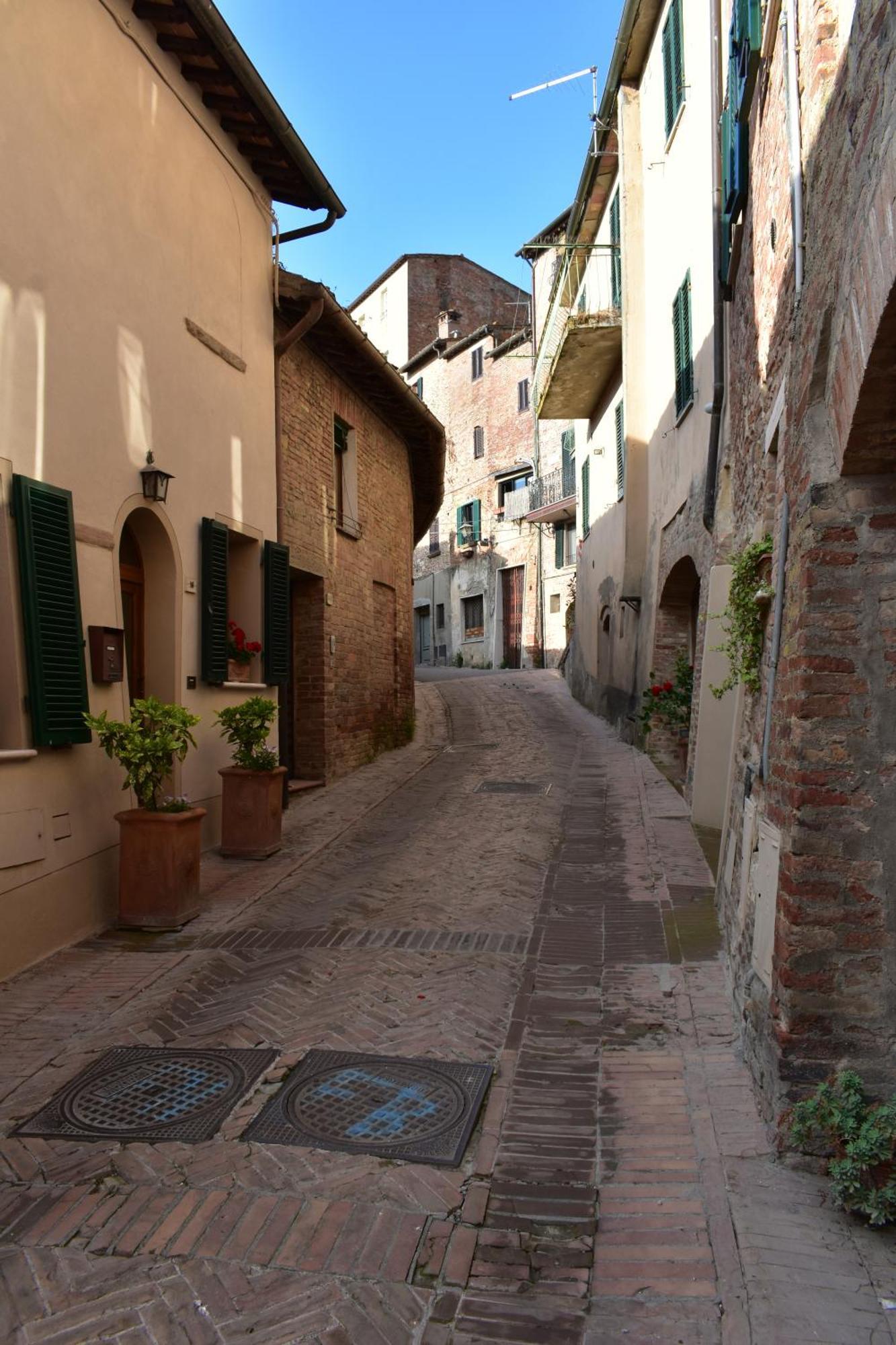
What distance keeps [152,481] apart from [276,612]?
2710 mm

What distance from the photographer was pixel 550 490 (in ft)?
103

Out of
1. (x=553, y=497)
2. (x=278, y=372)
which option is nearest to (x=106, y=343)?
(x=278, y=372)

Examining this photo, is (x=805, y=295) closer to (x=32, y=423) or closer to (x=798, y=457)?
(x=798, y=457)

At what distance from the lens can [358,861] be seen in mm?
8000

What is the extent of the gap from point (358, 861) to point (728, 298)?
5.51m

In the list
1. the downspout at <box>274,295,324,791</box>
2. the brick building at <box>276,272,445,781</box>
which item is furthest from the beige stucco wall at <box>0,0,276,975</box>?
the brick building at <box>276,272,445,781</box>

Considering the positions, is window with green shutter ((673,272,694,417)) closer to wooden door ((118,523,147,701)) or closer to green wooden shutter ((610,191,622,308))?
green wooden shutter ((610,191,622,308))

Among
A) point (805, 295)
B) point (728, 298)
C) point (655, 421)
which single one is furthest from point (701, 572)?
point (805, 295)

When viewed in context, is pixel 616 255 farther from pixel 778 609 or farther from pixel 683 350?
pixel 778 609

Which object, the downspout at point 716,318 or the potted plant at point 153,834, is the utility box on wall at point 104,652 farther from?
the downspout at point 716,318

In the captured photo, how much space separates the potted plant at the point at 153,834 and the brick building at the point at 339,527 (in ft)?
14.2

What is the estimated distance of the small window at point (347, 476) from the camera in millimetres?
12953

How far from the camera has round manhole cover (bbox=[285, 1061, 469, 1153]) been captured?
3.56 metres

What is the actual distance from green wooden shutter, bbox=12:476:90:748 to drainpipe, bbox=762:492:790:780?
4.13 meters
